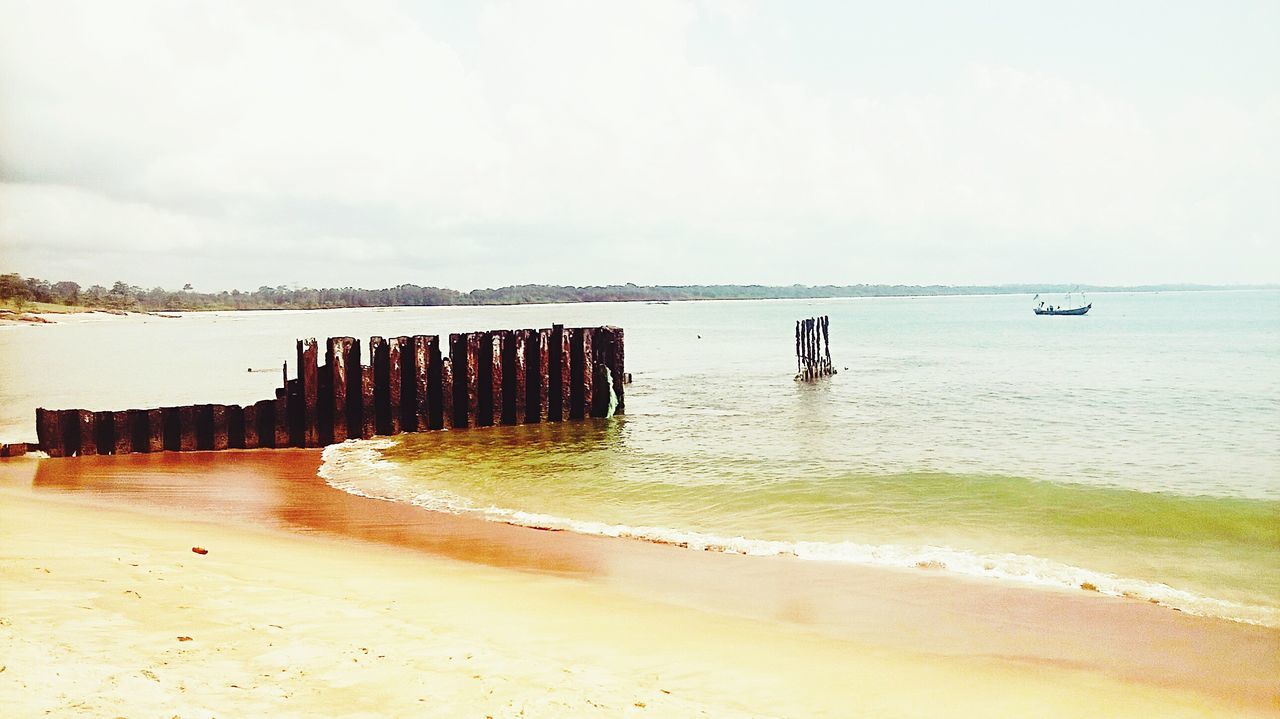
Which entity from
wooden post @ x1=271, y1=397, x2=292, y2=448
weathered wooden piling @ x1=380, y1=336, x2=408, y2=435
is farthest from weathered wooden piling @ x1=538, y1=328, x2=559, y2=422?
wooden post @ x1=271, y1=397, x2=292, y2=448

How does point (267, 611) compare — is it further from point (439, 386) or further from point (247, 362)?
point (247, 362)

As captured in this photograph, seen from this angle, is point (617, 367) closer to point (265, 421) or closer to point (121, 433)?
point (265, 421)

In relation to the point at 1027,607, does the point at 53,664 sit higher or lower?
higher

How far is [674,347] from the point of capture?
186 ft

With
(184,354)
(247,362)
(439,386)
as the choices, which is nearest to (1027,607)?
(439,386)

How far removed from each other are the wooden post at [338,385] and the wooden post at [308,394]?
30 centimetres

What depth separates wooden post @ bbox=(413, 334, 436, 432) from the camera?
61.2ft

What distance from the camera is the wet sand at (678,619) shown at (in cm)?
524

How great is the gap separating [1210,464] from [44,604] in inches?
674

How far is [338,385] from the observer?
17891 mm

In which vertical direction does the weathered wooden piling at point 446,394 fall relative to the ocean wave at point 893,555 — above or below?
above

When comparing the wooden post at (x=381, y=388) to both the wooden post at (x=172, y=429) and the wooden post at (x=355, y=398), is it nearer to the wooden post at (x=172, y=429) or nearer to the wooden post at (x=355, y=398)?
the wooden post at (x=355, y=398)

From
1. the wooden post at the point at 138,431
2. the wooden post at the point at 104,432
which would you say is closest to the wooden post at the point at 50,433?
the wooden post at the point at 104,432

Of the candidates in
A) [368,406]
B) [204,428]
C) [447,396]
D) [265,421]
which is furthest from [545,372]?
[204,428]
